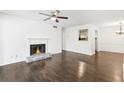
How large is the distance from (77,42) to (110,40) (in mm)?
3055

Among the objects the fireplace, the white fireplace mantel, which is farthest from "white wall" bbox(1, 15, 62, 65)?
the fireplace

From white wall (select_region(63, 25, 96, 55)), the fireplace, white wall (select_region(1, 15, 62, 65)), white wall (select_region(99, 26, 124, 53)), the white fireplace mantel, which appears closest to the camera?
white wall (select_region(1, 15, 62, 65))

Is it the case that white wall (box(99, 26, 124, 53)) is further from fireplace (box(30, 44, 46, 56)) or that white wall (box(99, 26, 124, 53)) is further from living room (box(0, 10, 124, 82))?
fireplace (box(30, 44, 46, 56))

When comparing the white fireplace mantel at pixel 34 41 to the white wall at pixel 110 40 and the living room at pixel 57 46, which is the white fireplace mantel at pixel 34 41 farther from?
the white wall at pixel 110 40

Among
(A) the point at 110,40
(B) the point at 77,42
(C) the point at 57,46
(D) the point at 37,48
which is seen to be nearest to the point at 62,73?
(D) the point at 37,48

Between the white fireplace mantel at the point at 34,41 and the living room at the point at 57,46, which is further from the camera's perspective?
the white fireplace mantel at the point at 34,41

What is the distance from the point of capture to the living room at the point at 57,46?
11.4 feet

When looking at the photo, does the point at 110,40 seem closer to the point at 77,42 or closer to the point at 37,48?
the point at 77,42

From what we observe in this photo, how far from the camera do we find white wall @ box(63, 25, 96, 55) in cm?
736

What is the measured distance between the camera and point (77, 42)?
8.39 meters

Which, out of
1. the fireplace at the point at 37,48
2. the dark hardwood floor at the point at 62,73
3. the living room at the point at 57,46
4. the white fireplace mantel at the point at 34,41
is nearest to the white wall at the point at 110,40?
the living room at the point at 57,46
